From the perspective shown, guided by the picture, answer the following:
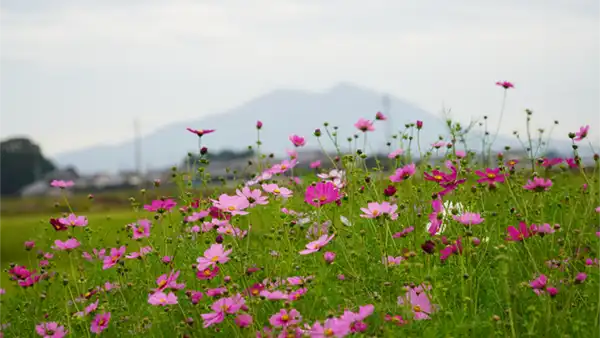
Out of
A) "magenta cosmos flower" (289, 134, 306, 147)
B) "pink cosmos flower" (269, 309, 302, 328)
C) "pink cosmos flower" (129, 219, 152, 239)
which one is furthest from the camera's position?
"magenta cosmos flower" (289, 134, 306, 147)

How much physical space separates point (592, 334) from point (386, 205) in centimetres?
79

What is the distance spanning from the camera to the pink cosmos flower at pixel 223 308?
240 cm

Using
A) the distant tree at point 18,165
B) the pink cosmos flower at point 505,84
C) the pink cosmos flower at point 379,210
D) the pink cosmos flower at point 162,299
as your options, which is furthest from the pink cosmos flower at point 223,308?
the distant tree at point 18,165

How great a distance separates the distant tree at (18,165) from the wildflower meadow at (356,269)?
54.9 m

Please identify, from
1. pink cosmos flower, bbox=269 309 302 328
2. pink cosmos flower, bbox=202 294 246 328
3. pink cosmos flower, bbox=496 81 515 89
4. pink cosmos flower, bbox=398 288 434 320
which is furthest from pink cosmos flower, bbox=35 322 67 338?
pink cosmos flower, bbox=496 81 515 89

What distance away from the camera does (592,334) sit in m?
2.41

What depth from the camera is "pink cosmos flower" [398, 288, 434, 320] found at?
2.54m

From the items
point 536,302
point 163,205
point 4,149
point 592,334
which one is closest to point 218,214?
point 163,205

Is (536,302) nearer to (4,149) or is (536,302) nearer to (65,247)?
(65,247)

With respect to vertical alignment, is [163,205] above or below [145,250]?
above

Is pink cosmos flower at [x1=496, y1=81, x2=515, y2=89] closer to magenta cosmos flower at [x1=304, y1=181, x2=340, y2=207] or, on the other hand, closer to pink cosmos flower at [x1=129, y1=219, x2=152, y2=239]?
magenta cosmos flower at [x1=304, y1=181, x2=340, y2=207]

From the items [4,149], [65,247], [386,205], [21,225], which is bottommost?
[4,149]

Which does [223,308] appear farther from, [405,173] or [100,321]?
[405,173]

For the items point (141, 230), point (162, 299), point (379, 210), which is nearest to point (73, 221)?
point (141, 230)
